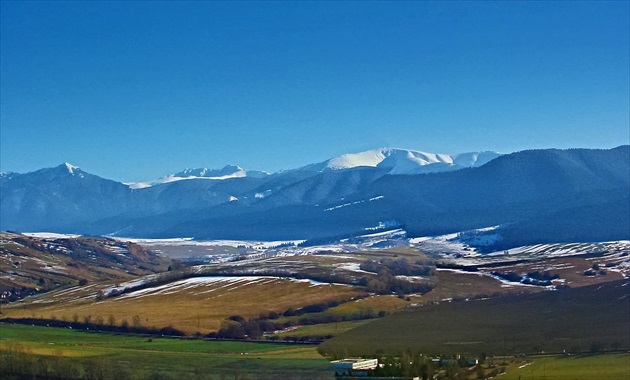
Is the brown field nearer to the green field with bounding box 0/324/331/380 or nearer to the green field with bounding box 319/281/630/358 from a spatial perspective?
the green field with bounding box 0/324/331/380

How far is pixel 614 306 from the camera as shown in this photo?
93.2 meters

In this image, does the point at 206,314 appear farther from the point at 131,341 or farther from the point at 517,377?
the point at 517,377

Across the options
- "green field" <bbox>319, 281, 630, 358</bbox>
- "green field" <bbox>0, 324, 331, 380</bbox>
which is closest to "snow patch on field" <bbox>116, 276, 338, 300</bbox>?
"green field" <bbox>0, 324, 331, 380</bbox>

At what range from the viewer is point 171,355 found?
89.9 meters

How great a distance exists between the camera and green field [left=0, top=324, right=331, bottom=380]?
72.9 metres

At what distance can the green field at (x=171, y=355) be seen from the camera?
239 feet

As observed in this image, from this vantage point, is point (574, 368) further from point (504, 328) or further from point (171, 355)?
point (171, 355)

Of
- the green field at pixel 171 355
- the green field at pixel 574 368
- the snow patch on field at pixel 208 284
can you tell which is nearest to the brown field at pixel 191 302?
the snow patch on field at pixel 208 284

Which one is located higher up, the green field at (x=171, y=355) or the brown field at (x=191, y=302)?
the brown field at (x=191, y=302)

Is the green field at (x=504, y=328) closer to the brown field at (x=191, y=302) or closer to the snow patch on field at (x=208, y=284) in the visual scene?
the brown field at (x=191, y=302)

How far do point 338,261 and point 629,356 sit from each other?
12271cm

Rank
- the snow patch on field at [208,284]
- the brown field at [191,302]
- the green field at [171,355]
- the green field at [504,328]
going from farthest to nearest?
1. the snow patch on field at [208,284]
2. the brown field at [191,302]
3. the green field at [504,328]
4. the green field at [171,355]

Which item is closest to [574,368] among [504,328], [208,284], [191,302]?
[504,328]


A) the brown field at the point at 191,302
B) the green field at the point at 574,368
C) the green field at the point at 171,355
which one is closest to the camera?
the green field at the point at 574,368
